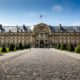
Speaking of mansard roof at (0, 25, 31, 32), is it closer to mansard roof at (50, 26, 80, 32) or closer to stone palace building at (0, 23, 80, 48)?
stone palace building at (0, 23, 80, 48)

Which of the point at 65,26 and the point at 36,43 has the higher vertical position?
the point at 65,26

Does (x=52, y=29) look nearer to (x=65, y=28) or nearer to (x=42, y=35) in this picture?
(x=42, y=35)

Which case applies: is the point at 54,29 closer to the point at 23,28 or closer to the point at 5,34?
the point at 23,28

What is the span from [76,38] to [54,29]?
43.1ft

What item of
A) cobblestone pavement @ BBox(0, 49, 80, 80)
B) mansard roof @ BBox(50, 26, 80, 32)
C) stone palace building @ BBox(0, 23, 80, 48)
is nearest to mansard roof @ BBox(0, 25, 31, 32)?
stone palace building @ BBox(0, 23, 80, 48)

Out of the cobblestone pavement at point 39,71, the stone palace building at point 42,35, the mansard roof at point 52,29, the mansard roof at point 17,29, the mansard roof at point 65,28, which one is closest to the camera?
the cobblestone pavement at point 39,71

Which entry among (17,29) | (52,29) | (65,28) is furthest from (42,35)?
(17,29)

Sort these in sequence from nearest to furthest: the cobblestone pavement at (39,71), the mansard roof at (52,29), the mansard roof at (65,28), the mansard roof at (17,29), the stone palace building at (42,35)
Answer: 1. the cobblestone pavement at (39,71)
2. the stone palace building at (42,35)
3. the mansard roof at (65,28)
4. the mansard roof at (52,29)
5. the mansard roof at (17,29)

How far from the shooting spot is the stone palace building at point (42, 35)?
329 ft

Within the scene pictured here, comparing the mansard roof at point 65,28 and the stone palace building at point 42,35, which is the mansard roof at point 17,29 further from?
the mansard roof at point 65,28

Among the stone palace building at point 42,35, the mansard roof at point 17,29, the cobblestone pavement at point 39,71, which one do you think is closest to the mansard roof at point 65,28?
the stone palace building at point 42,35

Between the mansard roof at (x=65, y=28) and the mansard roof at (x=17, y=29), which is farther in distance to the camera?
the mansard roof at (x=17, y=29)

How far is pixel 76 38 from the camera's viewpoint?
100938mm

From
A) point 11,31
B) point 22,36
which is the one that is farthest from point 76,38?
point 11,31
